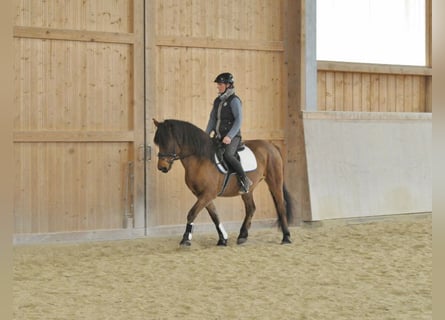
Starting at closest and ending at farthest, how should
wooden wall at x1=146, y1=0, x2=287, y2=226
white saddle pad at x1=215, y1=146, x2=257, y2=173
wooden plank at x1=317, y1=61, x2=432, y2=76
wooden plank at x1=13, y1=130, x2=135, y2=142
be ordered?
white saddle pad at x1=215, y1=146, x2=257, y2=173
wooden plank at x1=13, y1=130, x2=135, y2=142
wooden wall at x1=146, y1=0, x2=287, y2=226
wooden plank at x1=317, y1=61, x2=432, y2=76

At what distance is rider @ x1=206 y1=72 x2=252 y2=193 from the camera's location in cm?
602

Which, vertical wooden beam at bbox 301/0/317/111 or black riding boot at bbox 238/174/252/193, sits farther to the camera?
vertical wooden beam at bbox 301/0/317/111

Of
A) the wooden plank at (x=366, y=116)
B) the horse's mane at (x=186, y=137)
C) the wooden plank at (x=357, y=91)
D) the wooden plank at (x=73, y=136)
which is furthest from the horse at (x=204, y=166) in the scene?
the wooden plank at (x=357, y=91)

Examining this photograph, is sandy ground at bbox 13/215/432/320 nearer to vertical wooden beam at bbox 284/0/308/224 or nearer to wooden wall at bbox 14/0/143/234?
wooden wall at bbox 14/0/143/234

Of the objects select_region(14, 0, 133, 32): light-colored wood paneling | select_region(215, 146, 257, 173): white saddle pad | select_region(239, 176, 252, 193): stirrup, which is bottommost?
select_region(239, 176, 252, 193): stirrup

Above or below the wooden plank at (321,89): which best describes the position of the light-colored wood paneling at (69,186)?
below

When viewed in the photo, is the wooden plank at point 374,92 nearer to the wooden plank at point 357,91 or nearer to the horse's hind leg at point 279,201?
the wooden plank at point 357,91

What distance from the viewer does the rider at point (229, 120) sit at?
602cm

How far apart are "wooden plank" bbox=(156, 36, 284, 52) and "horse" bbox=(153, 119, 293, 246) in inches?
54.3

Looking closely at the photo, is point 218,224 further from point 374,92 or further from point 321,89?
point 374,92

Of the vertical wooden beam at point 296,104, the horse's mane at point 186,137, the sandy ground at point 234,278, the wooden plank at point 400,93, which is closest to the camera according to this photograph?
the sandy ground at point 234,278

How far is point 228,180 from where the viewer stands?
618 cm

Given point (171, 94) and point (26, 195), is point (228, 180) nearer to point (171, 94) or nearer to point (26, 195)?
Answer: point (171, 94)

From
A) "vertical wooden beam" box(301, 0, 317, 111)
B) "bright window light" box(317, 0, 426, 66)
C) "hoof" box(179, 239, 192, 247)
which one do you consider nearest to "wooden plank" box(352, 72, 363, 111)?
"bright window light" box(317, 0, 426, 66)
